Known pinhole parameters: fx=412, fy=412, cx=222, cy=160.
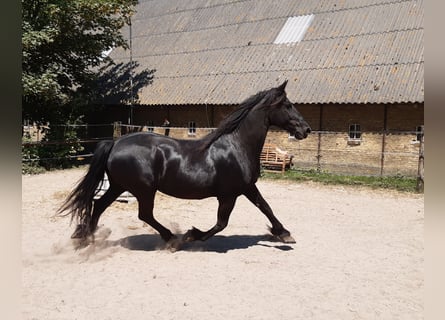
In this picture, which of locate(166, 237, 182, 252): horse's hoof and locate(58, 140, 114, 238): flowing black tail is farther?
locate(166, 237, 182, 252): horse's hoof

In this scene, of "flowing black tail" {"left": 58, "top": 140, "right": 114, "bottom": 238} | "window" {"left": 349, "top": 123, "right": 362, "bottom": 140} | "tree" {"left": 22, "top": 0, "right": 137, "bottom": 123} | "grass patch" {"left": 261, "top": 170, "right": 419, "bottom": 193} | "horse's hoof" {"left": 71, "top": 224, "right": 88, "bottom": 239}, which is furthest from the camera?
"window" {"left": 349, "top": 123, "right": 362, "bottom": 140}

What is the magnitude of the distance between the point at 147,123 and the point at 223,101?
4.39 metres

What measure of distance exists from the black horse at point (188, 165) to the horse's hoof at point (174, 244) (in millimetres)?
14

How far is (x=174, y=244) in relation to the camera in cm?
585

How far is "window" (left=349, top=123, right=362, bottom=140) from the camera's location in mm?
14039

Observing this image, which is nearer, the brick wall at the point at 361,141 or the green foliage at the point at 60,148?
the brick wall at the point at 361,141

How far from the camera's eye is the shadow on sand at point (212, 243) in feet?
19.9

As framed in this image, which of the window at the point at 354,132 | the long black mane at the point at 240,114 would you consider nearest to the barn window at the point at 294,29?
the window at the point at 354,132

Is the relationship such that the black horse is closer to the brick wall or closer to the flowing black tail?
the flowing black tail

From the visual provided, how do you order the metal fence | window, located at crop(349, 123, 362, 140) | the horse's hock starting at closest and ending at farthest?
the metal fence
window, located at crop(349, 123, 362, 140)
the horse's hock

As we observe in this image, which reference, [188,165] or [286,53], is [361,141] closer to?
[286,53]

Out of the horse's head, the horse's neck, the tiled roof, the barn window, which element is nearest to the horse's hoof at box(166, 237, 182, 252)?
the horse's neck

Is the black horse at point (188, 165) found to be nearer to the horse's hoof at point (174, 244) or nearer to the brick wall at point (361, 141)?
the horse's hoof at point (174, 244)

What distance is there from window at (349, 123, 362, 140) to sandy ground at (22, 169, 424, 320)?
5.59 metres
